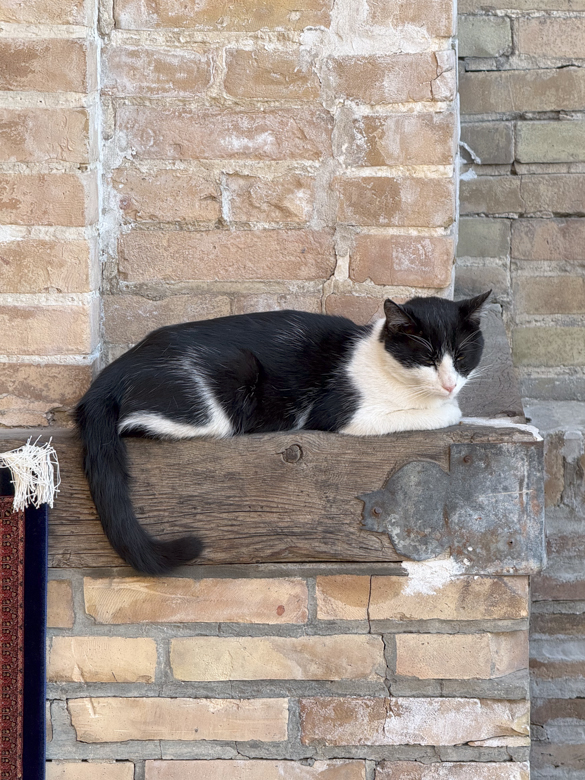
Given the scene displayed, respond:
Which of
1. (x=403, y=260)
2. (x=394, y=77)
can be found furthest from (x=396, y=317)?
(x=394, y=77)

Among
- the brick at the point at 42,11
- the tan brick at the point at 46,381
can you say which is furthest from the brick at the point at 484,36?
the tan brick at the point at 46,381

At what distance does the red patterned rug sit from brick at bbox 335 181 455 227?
72 centimetres

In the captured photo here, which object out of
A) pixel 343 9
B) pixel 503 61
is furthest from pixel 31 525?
pixel 503 61

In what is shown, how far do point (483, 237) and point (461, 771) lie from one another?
1.05 metres

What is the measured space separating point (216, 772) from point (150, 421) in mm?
574

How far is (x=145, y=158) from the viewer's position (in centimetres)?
135

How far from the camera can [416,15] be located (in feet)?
4.27

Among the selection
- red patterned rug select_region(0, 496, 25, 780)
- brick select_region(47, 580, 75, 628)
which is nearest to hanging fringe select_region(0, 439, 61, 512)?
red patterned rug select_region(0, 496, 25, 780)

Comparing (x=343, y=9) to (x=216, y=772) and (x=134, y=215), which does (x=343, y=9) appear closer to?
(x=134, y=215)

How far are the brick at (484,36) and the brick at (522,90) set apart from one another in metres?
0.04

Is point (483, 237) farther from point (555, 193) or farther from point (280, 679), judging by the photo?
point (280, 679)

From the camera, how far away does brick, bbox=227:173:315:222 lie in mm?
1353

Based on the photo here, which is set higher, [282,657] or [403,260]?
[403,260]

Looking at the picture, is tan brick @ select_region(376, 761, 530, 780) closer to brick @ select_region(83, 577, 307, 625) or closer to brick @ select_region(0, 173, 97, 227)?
brick @ select_region(83, 577, 307, 625)
